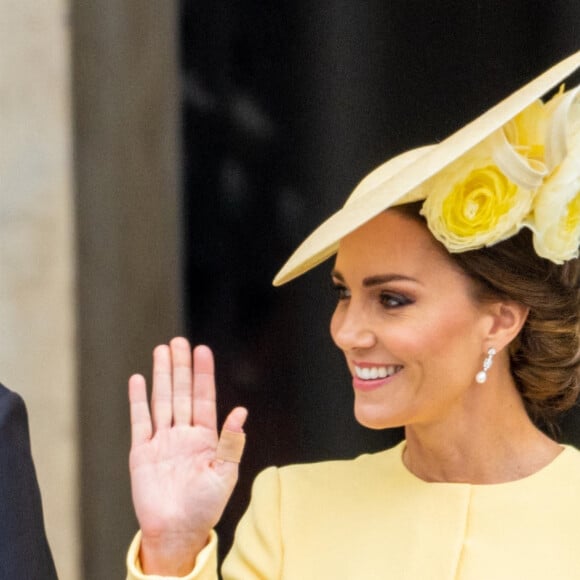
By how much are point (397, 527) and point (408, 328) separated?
1.10ft

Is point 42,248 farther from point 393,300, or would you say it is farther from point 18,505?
point 393,300

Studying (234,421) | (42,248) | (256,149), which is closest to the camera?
(234,421)

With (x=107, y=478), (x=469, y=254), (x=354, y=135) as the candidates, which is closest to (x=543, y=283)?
(x=469, y=254)

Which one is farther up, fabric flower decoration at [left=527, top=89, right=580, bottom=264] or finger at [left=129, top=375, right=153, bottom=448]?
fabric flower decoration at [left=527, top=89, right=580, bottom=264]

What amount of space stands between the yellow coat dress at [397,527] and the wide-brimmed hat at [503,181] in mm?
398

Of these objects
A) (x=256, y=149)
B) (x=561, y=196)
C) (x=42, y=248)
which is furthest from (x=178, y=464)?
(x=42, y=248)

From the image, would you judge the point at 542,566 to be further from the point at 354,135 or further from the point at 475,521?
the point at 354,135

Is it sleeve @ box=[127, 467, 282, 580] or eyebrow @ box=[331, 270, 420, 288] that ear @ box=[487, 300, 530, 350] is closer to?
eyebrow @ box=[331, 270, 420, 288]

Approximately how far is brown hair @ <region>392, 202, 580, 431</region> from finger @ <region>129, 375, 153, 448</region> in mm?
505

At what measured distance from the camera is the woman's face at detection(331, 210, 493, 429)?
1.91 meters

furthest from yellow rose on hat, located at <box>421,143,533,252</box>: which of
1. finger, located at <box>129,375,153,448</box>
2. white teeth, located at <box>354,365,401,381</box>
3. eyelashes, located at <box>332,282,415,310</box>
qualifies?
finger, located at <box>129,375,153,448</box>

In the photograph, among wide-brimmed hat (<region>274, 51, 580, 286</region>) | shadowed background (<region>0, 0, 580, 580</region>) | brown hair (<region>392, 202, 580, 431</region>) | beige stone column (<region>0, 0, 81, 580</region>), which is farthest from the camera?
beige stone column (<region>0, 0, 81, 580</region>)

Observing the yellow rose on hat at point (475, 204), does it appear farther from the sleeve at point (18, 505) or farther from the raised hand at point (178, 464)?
the sleeve at point (18, 505)

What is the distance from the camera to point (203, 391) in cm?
200
